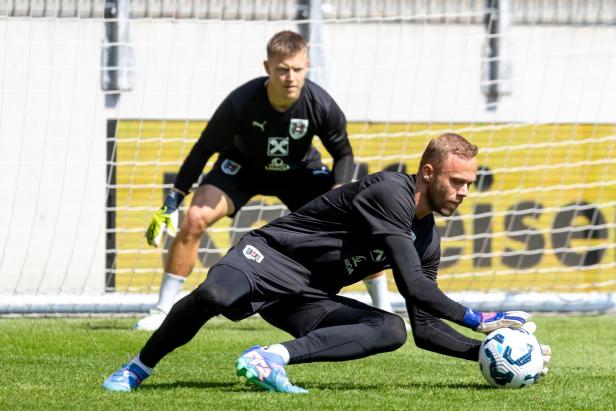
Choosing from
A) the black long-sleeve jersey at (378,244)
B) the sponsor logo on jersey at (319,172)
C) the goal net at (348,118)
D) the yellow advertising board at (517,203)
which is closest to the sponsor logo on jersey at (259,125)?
the sponsor logo on jersey at (319,172)

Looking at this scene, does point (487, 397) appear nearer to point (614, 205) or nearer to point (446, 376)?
point (446, 376)

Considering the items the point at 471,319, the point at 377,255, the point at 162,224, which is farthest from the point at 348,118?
the point at 471,319

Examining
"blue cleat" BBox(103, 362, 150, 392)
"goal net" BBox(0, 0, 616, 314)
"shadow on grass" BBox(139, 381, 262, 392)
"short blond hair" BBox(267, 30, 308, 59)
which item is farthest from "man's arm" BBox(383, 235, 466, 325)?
"goal net" BBox(0, 0, 616, 314)

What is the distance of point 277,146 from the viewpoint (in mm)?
7941

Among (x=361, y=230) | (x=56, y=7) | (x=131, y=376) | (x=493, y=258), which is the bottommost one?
(x=493, y=258)

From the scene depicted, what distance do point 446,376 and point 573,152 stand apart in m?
5.30

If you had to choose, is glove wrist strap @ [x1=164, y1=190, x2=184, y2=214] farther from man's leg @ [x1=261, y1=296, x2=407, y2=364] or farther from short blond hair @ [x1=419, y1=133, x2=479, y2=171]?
short blond hair @ [x1=419, y1=133, x2=479, y2=171]

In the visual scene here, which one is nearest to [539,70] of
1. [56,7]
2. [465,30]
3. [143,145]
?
[465,30]

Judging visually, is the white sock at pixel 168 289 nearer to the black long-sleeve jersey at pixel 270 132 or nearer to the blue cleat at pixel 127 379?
the black long-sleeve jersey at pixel 270 132

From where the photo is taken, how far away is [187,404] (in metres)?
4.95

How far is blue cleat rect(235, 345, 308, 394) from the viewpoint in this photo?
5.03m

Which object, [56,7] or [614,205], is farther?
[614,205]

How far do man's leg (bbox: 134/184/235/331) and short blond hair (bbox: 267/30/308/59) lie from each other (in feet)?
3.54

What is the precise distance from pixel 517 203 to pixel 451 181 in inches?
237
